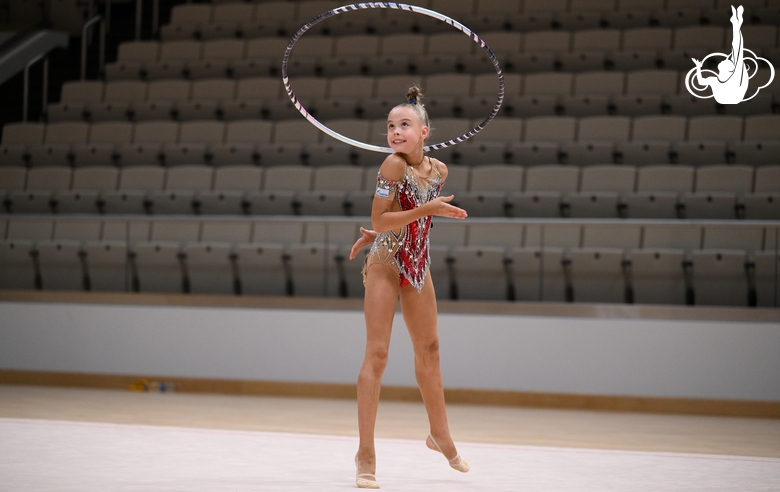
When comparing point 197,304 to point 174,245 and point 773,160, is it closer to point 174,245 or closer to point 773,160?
point 174,245

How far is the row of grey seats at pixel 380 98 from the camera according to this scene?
7.49 m

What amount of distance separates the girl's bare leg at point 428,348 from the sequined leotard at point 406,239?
0.15 ft

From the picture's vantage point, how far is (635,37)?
8055 mm

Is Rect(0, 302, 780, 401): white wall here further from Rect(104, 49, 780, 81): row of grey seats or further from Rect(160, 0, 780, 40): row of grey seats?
Rect(160, 0, 780, 40): row of grey seats

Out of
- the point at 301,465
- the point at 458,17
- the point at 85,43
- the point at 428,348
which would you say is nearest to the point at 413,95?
the point at 428,348

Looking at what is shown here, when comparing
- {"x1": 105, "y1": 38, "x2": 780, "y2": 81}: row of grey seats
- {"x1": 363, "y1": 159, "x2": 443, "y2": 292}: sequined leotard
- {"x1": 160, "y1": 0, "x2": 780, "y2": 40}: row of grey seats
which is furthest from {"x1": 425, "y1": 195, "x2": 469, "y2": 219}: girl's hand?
{"x1": 160, "y1": 0, "x2": 780, "y2": 40}: row of grey seats

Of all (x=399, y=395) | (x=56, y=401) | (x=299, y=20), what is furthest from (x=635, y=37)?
(x=56, y=401)

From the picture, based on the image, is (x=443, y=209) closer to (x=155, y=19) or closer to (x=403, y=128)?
(x=403, y=128)

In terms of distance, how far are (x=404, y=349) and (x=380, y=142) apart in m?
2.13

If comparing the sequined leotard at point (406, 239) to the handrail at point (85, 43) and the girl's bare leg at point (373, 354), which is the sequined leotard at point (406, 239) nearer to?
the girl's bare leg at point (373, 354)

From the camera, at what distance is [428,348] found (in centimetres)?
295

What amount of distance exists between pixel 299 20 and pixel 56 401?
16.6 feet

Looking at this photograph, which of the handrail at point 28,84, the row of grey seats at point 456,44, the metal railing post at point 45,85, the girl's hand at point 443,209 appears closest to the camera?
the girl's hand at point 443,209

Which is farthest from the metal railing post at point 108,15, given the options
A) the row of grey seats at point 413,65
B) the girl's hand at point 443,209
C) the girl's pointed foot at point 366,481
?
the girl's pointed foot at point 366,481
